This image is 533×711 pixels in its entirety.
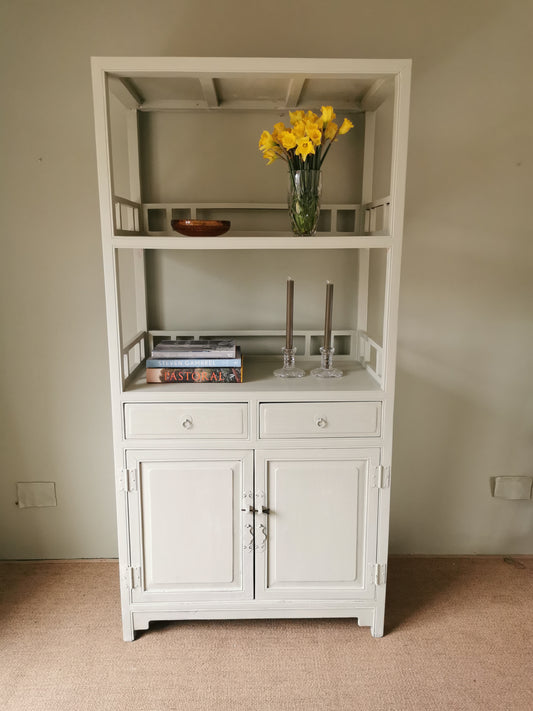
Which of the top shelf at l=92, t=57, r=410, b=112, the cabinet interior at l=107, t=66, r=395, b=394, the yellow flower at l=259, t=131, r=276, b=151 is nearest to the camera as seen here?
the top shelf at l=92, t=57, r=410, b=112

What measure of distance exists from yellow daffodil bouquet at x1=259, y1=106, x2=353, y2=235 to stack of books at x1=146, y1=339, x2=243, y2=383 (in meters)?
0.49

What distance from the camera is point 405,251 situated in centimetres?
218

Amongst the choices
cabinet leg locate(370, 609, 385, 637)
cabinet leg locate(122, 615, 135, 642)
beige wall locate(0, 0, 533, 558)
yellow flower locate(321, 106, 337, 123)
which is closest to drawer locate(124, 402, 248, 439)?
beige wall locate(0, 0, 533, 558)

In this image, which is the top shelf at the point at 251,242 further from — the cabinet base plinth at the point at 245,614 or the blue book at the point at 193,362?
the cabinet base plinth at the point at 245,614

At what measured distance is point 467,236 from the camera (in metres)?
2.17

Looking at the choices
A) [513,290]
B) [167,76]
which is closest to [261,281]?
[167,76]

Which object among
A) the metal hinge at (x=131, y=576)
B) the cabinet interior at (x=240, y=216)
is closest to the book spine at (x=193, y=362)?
the cabinet interior at (x=240, y=216)

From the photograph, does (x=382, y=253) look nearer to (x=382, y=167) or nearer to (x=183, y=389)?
(x=382, y=167)

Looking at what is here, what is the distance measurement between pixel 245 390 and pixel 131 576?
748mm

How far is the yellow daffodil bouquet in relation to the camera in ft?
Answer: 5.46

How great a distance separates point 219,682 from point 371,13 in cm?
235

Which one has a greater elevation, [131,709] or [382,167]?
[382,167]

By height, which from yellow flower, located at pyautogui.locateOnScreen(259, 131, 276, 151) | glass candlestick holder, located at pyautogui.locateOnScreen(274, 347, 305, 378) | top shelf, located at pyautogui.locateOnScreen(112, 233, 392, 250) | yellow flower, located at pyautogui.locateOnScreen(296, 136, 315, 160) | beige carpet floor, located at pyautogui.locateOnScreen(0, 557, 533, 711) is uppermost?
yellow flower, located at pyautogui.locateOnScreen(259, 131, 276, 151)

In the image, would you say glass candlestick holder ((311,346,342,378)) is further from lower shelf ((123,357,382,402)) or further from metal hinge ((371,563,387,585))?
metal hinge ((371,563,387,585))
